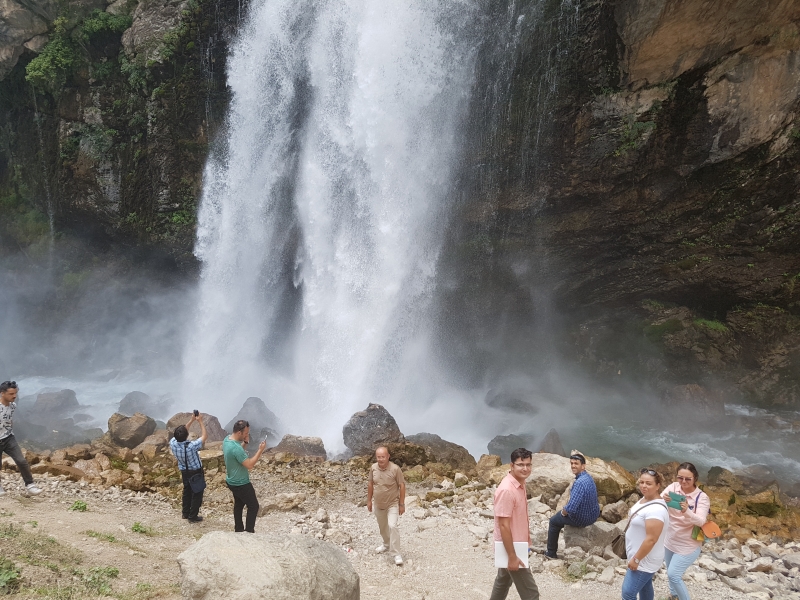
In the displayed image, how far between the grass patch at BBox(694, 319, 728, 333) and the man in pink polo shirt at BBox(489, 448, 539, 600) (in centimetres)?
1480

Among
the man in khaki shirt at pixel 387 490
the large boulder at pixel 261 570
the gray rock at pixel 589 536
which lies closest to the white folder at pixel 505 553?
the large boulder at pixel 261 570

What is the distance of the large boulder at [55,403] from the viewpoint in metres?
15.3

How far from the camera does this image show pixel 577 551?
5.85 metres

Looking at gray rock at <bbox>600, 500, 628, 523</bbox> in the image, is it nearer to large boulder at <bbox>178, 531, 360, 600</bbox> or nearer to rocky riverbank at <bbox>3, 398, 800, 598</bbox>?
rocky riverbank at <bbox>3, 398, 800, 598</bbox>

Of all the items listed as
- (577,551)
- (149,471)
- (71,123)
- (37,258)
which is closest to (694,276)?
(577,551)

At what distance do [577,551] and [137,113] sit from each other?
62.1 ft

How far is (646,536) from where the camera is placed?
3.96m

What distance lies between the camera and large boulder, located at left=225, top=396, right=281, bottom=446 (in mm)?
12586

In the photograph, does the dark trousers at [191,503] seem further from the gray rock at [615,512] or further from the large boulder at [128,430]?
the large boulder at [128,430]

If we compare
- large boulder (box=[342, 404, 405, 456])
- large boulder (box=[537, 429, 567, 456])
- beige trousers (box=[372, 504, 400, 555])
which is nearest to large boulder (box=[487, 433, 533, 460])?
large boulder (box=[537, 429, 567, 456])

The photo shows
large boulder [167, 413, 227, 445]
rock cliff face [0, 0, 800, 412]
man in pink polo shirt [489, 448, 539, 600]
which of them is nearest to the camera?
man in pink polo shirt [489, 448, 539, 600]

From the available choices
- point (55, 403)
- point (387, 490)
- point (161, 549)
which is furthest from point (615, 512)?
point (55, 403)

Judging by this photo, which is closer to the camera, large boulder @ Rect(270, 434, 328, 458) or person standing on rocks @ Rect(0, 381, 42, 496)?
person standing on rocks @ Rect(0, 381, 42, 496)

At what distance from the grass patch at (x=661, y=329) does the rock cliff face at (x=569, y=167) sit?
0.04 m
